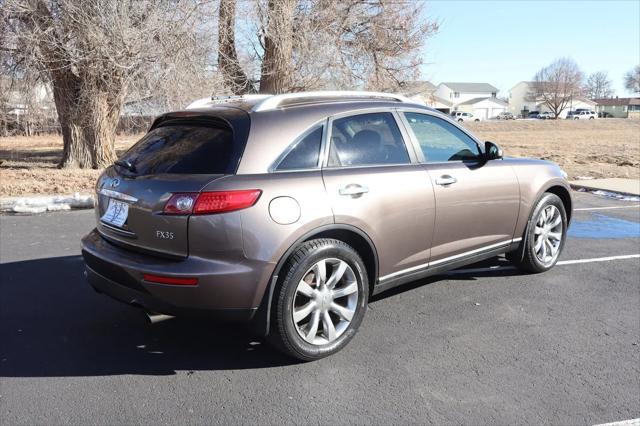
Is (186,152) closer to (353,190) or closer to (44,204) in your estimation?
(353,190)

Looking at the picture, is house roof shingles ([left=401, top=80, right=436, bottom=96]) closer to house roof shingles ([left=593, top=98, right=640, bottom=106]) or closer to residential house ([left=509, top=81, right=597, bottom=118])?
residential house ([left=509, top=81, right=597, bottom=118])

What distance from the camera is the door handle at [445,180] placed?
14.8 feet

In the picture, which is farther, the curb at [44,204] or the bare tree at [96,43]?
the bare tree at [96,43]

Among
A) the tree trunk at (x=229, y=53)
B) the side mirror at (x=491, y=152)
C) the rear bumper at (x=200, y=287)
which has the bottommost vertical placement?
the rear bumper at (x=200, y=287)

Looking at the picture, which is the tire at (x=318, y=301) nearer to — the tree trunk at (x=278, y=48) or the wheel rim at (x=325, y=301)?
the wheel rim at (x=325, y=301)

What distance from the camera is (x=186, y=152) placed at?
373 cm

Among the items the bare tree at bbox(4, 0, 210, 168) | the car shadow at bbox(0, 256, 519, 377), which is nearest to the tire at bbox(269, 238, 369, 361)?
the car shadow at bbox(0, 256, 519, 377)

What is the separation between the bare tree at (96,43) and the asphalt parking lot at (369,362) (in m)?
8.05

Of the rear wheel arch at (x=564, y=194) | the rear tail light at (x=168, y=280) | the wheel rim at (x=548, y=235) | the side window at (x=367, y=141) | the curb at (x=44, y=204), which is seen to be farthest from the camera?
the curb at (x=44, y=204)

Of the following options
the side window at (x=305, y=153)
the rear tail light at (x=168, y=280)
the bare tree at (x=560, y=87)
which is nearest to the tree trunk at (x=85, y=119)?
the side window at (x=305, y=153)

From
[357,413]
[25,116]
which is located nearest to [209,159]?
[357,413]

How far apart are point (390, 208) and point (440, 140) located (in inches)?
42.5

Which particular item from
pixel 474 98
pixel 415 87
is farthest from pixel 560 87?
pixel 415 87

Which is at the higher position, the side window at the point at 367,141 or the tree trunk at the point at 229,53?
the tree trunk at the point at 229,53
